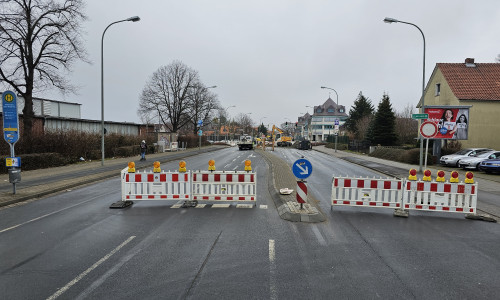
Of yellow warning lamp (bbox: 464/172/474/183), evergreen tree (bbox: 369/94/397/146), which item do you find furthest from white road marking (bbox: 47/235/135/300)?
evergreen tree (bbox: 369/94/397/146)

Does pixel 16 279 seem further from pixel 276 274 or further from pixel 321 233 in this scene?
pixel 321 233

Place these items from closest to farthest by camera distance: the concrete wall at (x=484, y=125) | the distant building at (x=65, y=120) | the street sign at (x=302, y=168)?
1. the street sign at (x=302, y=168)
2. the distant building at (x=65, y=120)
3. the concrete wall at (x=484, y=125)

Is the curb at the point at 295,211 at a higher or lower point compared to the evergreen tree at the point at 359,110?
lower

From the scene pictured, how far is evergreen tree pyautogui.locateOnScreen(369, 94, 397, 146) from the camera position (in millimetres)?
38781

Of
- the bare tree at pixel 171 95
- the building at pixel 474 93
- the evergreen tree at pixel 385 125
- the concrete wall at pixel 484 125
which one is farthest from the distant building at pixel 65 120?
the concrete wall at pixel 484 125

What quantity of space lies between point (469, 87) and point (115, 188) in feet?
113

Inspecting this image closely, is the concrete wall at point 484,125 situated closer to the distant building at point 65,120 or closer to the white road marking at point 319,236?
the white road marking at point 319,236

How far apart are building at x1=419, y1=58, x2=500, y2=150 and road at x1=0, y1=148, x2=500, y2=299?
24659 millimetres

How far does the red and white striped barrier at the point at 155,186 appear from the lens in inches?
354

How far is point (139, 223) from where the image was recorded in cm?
726

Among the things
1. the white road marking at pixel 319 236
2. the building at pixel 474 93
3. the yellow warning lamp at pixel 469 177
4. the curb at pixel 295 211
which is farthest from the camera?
the building at pixel 474 93

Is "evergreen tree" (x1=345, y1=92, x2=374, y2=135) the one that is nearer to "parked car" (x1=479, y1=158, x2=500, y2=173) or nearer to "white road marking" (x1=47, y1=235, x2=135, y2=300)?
"parked car" (x1=479, y1=158, x2=500, y2=173)

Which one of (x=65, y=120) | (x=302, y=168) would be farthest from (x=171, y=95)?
(x=302, y=168)

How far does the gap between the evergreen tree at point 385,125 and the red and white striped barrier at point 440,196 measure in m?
32.9
